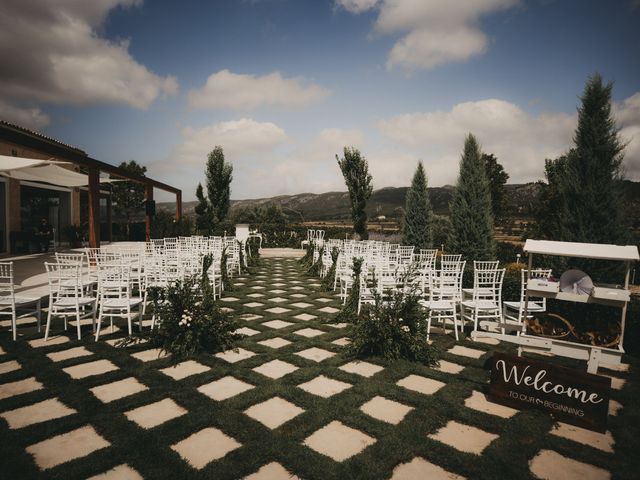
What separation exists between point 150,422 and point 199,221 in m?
17.4

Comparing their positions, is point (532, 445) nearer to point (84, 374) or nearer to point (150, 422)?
point (150, 422)

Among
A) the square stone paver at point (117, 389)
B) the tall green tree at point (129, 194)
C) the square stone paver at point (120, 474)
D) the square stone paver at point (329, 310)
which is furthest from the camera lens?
the tall green tree at point (129, 194)

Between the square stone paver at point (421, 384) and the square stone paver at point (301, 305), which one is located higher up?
the square stone paver at point (421, 384)

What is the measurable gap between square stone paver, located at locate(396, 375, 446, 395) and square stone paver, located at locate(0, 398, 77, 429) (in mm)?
2875

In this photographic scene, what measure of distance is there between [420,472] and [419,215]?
10.5 metres

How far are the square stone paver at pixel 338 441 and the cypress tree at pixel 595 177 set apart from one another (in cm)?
609

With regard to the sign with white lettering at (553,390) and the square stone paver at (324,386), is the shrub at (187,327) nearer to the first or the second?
the square stone paver at (324,386)

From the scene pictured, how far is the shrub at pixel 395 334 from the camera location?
399 centimetres

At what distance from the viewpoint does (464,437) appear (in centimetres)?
254

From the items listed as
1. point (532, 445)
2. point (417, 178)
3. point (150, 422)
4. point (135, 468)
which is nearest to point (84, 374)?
point (150, 422)

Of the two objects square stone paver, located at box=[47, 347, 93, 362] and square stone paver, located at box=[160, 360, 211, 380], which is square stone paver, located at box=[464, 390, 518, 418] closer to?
square stone paver, located at box=[160, 360, 211, 380]

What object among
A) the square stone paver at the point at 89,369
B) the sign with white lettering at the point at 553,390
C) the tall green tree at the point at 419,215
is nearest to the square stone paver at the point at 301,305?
the square stone paver at the point at 89,369

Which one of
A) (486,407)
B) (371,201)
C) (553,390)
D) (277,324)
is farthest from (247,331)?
(371,201)

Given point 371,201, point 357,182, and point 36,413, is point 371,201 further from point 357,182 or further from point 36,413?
point 36,413
